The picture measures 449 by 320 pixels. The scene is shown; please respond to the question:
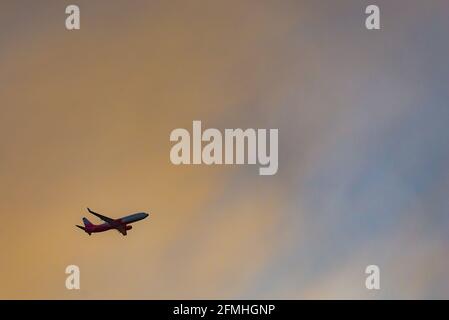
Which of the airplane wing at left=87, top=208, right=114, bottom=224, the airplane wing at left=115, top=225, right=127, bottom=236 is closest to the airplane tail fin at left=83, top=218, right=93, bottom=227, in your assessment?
the airplane wing at left=87, top=208, right=114, bottom=224

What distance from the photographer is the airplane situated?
81.9 ft

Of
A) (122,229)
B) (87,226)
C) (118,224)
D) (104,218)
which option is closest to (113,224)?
(118,224)

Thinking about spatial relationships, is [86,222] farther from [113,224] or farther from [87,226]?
[113,224]

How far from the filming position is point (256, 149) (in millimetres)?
24797

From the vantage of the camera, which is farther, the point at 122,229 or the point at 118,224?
the point at 118,224

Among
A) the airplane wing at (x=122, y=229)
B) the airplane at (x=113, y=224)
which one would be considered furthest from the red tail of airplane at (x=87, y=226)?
the airplane wing at (x=122, y=229)

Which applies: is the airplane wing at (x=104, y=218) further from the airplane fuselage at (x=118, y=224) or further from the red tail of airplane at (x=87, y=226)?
the red tail of airplane at (x=87, y=226)

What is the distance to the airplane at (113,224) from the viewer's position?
24969 mm

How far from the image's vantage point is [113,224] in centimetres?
2689
